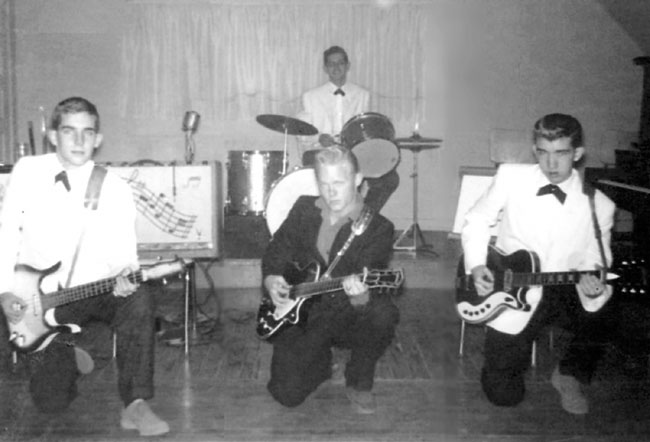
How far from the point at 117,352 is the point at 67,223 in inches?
23.9

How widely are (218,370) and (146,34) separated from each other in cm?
496

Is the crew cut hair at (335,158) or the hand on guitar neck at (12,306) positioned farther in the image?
the crew cut hair at (335,158)

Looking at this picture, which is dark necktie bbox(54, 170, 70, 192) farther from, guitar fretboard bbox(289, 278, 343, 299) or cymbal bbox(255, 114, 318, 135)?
cymbal bbox(255, 114, 318, 135)

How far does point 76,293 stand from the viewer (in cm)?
306

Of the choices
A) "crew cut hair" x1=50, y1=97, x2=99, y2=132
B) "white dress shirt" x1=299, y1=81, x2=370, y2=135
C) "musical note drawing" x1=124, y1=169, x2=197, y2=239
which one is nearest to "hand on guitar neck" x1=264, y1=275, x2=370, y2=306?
"crew cut hair" x1=50, y1=97, x2=99, y2=132

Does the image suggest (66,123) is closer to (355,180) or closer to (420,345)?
(355,180)

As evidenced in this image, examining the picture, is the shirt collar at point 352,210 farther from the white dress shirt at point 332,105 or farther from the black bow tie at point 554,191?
the white dress shirt at point 332,105

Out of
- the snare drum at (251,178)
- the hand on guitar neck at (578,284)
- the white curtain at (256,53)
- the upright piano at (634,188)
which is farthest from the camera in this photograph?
the white curtain at (256,53)

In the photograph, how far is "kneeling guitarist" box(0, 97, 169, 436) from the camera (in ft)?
9.95

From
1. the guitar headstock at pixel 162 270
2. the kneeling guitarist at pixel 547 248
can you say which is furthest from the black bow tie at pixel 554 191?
the guitar headstock at pixel 162 270

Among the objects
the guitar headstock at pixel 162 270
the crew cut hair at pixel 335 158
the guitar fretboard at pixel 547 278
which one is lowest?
the guitar fretboard at pixel 547 278

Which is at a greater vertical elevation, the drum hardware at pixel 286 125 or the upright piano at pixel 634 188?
the drum hardware at pixel 286 125

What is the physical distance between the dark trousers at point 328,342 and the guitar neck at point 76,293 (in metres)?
0.82

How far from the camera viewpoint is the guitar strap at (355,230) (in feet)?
10.5
